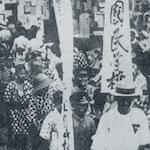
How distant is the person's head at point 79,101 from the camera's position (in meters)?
3.40

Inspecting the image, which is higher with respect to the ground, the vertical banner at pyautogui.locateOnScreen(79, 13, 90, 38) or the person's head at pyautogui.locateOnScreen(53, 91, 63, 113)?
the vertical banner at pyautogui.locateOnScreen(79, 13, 90, 38)

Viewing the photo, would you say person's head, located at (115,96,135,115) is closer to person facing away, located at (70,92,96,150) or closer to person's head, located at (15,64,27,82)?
person facing away, located at (70,92,96,150)

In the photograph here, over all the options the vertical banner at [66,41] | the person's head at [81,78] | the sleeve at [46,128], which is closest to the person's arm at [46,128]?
the sleeve at [46,128]

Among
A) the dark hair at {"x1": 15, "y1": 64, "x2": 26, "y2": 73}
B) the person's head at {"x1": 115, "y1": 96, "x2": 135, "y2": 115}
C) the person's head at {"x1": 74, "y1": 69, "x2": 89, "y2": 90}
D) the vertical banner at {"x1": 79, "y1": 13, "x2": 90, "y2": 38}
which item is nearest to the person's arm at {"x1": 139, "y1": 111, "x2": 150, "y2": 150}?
the person's head at {"x1": 115, "y1": 96, "x2": 135, "y2": 115}

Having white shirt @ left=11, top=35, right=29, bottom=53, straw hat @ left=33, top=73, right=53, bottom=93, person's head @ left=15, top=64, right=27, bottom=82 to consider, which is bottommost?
straw hat @ left=33, top=73, right=53, bottom=93

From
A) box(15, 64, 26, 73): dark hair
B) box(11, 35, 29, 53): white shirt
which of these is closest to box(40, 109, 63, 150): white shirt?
box(15, 64, 26, 73): dark hair

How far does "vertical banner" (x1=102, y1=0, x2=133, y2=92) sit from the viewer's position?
3369 mm

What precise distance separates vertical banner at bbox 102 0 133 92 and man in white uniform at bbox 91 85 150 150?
0.10 metres

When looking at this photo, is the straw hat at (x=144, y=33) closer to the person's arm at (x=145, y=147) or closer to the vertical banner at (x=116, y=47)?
the vertical banner at (x=116, y=47)

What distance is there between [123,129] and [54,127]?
0.53 meters

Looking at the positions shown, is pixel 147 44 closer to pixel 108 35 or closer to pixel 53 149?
pixel 108 35

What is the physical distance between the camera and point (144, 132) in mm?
3441

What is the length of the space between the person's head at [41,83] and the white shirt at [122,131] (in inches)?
19.3

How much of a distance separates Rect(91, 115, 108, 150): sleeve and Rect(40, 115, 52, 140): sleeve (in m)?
0.35
